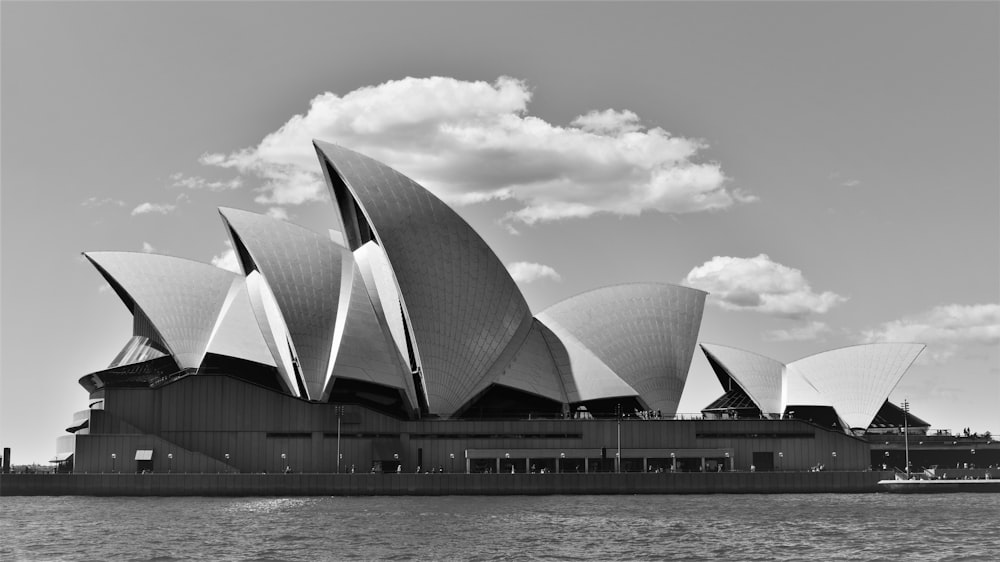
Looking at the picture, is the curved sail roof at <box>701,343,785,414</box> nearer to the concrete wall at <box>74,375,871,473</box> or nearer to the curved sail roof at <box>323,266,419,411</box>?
the concrete wall at <box>74,375,871,473</box>

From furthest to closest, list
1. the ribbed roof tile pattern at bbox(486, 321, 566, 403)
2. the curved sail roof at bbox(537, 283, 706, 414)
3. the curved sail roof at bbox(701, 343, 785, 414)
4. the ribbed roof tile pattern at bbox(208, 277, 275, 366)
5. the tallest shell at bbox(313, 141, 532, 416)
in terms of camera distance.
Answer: the curved sail roof at bbox(701, 343, 785, 414), the curved sail roof at bbox(537, 283, 706, 414), the ribbed roof tile pattern at bbox(486, 321, 566, 403), the ribbed roof tile pattern at bbox(208, 277, 275, 366), the tallest shell at bbox(313, 141, 532, 416)

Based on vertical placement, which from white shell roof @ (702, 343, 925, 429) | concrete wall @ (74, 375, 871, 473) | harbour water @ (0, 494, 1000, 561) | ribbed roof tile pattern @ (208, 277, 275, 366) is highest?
ribbed roof tile pattern @ (208, 277, 275, 366)

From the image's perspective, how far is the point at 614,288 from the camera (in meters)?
97.1

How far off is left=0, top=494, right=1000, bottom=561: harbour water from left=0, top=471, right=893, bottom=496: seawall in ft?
9.86

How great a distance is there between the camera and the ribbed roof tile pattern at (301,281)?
79.5 metres

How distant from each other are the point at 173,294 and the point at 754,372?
47.4m

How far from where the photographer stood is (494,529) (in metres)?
52.0

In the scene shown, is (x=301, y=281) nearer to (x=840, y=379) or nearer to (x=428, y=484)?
(x=428, y=484)

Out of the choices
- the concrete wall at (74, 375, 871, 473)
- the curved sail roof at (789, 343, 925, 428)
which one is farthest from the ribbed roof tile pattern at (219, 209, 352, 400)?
the curved sail roof at (789, 343, 925, 428)

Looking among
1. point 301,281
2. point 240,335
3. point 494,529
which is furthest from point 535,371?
point 494,529

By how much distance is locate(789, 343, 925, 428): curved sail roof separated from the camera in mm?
99688

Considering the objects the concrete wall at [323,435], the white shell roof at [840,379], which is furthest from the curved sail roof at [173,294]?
the white shell roof at [840,379]

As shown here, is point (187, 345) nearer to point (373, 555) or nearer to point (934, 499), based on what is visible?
point (373, 555)

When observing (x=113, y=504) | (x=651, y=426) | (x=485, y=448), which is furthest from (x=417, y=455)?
(x=113, y=504)
